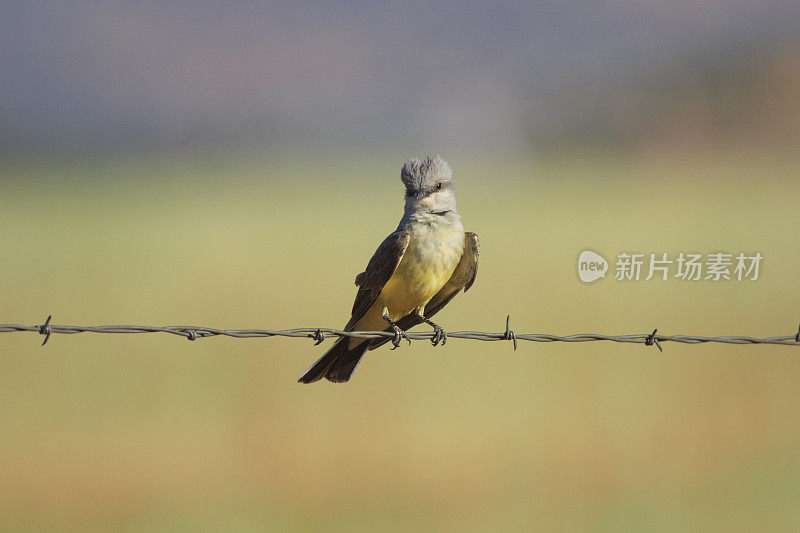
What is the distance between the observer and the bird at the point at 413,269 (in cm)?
554

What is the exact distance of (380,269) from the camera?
552 cm

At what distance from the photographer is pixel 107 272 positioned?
80.2 ft

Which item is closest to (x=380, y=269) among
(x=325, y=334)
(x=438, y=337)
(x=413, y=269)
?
(x=413, y=269)

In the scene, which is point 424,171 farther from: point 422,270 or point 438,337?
point 438,337

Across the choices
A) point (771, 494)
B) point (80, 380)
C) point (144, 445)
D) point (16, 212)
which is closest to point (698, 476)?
point (771, 494)

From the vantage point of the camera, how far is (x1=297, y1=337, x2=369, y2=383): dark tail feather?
5.59 metres

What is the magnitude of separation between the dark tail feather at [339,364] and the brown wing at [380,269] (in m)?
0.14

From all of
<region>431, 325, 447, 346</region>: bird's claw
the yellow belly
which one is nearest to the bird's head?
the yellow belly

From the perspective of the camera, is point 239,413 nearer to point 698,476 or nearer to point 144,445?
point 144,445

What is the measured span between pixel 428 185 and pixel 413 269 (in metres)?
0.67

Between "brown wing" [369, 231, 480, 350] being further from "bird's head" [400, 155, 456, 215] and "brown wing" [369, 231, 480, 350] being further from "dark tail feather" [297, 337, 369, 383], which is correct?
"bird's head" [400, 155, 456, 215]

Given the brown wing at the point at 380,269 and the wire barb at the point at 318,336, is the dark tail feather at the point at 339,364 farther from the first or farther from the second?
the wire barb at the point at 318,336

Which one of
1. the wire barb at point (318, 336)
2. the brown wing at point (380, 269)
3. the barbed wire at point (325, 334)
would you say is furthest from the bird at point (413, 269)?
the wire barb at point (318, 336)

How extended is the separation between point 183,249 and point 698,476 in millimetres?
20488
